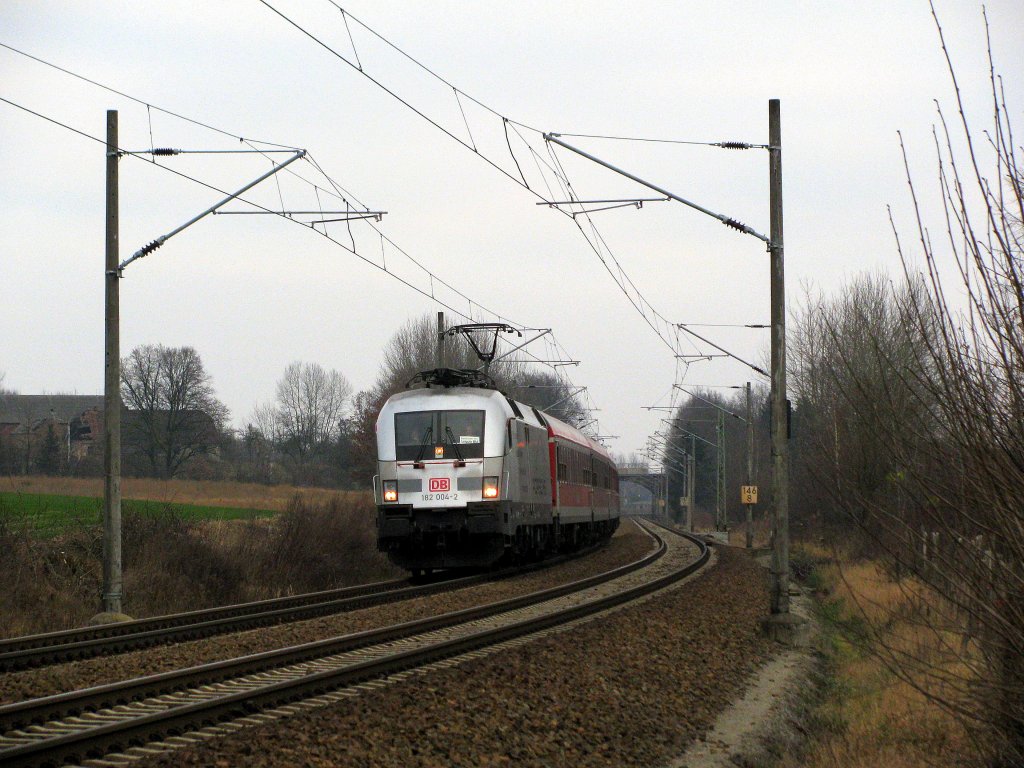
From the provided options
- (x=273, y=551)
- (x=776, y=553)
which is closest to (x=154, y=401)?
(x=273, y=551)

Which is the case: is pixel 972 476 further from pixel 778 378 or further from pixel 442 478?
pixel 442 478

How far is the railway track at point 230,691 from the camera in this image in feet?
24.3

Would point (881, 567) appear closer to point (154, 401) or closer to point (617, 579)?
point (617, 579)

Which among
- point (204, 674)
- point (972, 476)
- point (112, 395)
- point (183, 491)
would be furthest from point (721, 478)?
point (972, 476)

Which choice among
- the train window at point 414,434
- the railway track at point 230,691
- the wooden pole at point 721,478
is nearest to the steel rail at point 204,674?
the railway track at point 230,691

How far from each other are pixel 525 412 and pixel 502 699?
1512 centimetres

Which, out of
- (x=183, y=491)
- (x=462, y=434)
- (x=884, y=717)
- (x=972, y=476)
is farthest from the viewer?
(x=183, y=491)

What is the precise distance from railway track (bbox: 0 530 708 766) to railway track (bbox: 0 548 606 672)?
2229 mm

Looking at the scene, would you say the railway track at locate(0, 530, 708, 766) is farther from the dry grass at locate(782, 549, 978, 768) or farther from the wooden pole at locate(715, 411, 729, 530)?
the wooden pole at locate(715, 411, 729, 530)

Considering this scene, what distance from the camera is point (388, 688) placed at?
9508mm

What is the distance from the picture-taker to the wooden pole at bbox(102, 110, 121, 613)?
1599 cm

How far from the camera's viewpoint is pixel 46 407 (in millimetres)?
96812

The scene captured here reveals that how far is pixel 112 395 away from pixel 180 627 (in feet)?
13.4

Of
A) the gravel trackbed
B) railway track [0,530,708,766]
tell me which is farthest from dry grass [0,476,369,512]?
the gravel trackbed
